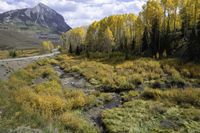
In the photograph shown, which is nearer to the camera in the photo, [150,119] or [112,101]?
[150,119]

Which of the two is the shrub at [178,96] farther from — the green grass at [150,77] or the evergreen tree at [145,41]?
the evergreen tree at [145,41]

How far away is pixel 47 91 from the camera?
91.4ft

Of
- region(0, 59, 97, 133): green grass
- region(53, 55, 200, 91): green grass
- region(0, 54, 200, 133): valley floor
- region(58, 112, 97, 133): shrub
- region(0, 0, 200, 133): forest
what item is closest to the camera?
region(0, 59, 97, 133): green grass

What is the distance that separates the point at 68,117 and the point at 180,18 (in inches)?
2405

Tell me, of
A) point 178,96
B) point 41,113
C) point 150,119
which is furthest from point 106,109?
point 178,96

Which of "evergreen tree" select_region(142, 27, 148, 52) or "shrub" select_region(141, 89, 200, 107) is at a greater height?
"evergreen tree" select_region(142, 27, 148, 52)

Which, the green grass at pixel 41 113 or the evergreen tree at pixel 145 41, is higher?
the evergreen tree at pixel 145 41

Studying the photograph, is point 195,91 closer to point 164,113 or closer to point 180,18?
point 164,113

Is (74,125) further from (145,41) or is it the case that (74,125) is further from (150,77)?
(145,41)

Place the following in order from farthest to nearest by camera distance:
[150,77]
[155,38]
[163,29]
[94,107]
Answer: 1. [163,29]
2. [155,38]
3. [150,77]
4. [94,107]

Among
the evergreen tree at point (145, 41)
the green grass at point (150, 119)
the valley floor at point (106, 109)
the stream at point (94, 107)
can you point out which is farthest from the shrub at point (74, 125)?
the evergreen tree at point (145, 41)

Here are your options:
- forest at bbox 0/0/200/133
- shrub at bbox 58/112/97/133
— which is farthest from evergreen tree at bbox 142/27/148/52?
shrub at bbox 58/112/97/133

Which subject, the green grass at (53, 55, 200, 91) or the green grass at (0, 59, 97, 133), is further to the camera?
the green grass at (53, 55, 200, 91)

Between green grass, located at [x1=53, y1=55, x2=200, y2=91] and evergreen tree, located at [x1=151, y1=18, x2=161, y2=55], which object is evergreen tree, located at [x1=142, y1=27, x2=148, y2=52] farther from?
green grass, located at [x1=53, y1=55, x2=200, y2=91]
